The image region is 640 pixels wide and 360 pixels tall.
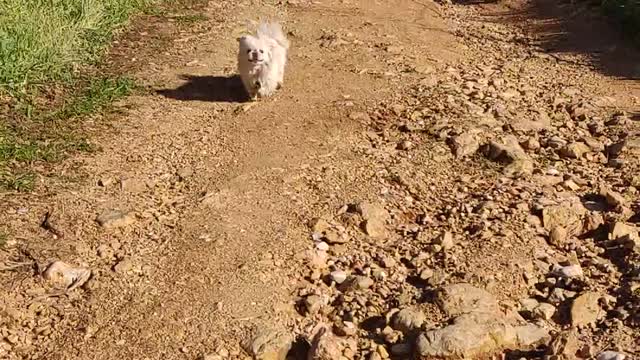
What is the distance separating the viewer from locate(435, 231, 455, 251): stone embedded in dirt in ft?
12.4

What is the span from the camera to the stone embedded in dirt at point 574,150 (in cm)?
463

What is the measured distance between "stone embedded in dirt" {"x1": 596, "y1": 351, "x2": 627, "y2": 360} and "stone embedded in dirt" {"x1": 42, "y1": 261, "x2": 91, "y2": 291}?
2273mm

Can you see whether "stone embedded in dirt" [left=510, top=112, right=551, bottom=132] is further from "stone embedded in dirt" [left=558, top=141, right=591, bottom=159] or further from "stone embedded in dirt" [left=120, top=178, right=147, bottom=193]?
"stone embedded in dirt" [left=120, top=178, right=147, bottom=193]

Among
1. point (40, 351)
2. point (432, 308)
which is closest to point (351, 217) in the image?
point (432, 308)

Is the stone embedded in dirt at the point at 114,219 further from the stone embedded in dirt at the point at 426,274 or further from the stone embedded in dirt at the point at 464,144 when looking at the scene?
the stone embedded in dirt at the point at 464,144

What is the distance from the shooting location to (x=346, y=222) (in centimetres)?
403

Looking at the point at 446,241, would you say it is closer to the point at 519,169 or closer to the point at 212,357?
the point at 519,169

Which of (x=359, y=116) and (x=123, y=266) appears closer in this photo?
(x=123, y=266)

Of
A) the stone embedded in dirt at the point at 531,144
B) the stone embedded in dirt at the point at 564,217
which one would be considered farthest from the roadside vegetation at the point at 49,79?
the stone embedded in dirt at the point at 564,217

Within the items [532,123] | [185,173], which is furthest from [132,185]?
[532,123]

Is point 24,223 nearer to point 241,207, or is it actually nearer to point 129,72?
point 241,207

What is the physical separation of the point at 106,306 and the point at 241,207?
0.96 meters

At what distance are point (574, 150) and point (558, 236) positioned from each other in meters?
0.99

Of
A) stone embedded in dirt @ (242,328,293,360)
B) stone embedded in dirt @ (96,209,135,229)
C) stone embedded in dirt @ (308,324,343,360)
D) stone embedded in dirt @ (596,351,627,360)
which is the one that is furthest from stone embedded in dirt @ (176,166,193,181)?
stone embedded in dirt @ (596,351,627,360)
